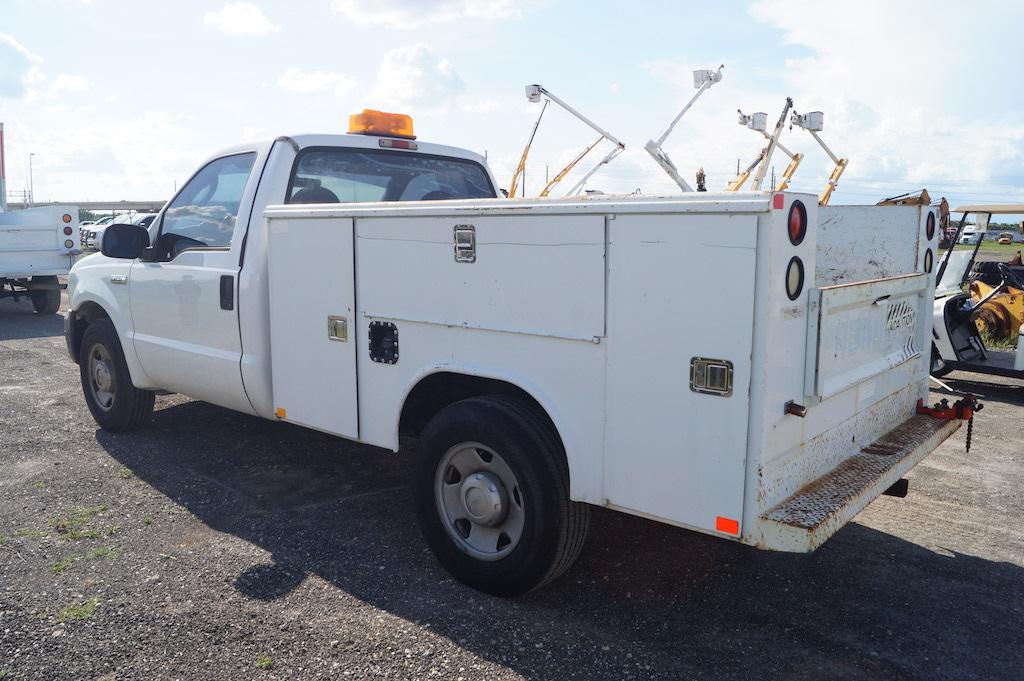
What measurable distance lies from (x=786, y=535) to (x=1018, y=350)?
6331mm

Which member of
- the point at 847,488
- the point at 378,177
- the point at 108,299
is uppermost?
the point at 378,177

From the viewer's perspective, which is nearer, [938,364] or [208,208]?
[208,208]

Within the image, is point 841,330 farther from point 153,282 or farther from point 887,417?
point 153,282

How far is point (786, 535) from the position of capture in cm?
297

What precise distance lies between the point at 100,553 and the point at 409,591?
165cm

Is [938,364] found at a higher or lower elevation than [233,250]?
lower

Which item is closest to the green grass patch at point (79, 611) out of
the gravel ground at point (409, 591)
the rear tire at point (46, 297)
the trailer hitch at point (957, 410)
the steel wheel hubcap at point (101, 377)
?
the gravel ground at point (409, 591)

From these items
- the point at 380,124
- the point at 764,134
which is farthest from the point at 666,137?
the point at 380,124

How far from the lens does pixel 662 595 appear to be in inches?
149

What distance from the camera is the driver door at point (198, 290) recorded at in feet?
16.2

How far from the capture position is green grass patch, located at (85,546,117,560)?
4.20 m

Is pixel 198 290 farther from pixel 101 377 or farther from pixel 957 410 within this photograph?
pixel 957 410

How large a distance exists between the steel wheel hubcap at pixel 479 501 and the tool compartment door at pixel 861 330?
4.27 feet

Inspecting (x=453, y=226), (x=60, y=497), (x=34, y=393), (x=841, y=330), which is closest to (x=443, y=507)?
(x=453, y=226)
